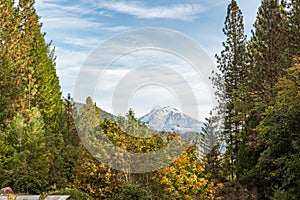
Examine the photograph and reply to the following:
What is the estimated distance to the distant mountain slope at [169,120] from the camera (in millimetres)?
11898

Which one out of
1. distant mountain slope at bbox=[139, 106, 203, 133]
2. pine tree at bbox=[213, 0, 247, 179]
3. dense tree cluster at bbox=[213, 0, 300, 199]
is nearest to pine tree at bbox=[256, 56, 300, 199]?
dense tree cluster at bbox=[213, 0, 300, 199]

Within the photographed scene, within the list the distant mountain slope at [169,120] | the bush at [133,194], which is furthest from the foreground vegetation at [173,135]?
the distant mountain slope at [169,120]

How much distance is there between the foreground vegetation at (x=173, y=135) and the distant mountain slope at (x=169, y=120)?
1.21 ft

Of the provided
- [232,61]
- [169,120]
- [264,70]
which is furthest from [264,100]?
[232,61]

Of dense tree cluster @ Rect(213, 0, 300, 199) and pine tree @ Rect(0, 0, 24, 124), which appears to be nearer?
dense tree cluster @ Rect(213, 0, 300, 199)

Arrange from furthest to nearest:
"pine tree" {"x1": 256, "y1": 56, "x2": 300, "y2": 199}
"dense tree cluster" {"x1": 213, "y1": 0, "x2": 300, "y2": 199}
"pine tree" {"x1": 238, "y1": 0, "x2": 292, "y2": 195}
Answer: "pine tree" {"x1": 238, "y1": 0, "x2": 292, "y2": 195}
"dense tree cluster" {"x1": 213, "y1": 0, "x2": 300, "y2": 199}
"pine tree" {"x1": 256, "y1": 56, "x2": 300, "y2": 199}

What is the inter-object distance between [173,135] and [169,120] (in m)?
0.68

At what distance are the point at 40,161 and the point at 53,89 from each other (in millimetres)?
10630

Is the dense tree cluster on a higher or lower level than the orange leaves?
higher

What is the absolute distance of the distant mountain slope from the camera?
11898 mm

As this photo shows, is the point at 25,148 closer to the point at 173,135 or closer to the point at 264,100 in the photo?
the point at 173,135

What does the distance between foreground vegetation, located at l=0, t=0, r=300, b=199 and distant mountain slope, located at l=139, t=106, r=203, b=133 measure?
37cm

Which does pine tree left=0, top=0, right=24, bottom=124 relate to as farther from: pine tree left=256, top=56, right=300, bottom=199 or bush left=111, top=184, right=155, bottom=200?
pine tree left=256, top=56, right=300, bottom=199

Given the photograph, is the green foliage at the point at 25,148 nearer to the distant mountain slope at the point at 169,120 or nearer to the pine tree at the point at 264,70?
the distant mountain slope at the point at 169,120
